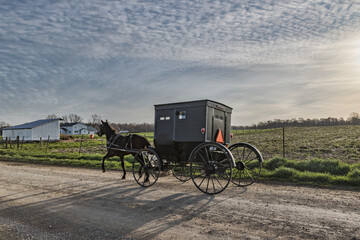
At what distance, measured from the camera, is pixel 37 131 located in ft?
159

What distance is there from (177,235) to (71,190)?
16.4 feet

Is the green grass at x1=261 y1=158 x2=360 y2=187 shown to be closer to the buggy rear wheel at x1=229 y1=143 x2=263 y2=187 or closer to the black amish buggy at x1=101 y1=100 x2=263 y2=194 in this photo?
the buggy rear wheel at x1=229 y1=143 x2=263 y2=187


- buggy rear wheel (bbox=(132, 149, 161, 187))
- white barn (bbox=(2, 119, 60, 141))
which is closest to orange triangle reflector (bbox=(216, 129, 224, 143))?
buggy rear wheel (bbox=(132, 149, 161, 187))

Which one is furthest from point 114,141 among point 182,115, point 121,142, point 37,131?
point 37,131

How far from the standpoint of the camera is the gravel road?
4.54 metres

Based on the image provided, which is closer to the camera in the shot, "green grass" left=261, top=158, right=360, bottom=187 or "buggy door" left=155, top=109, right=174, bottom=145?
"buggy door" left=155, top=109, right=174, bottom=145

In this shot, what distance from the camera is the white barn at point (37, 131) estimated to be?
156 feet

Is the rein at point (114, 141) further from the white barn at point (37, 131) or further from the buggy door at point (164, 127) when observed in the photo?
the white barn at point (37, 131)

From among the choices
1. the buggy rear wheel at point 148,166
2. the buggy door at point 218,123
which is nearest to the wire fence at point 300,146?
the buggy rear wheel at point 148,166

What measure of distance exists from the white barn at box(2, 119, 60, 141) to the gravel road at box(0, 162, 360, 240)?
149ft

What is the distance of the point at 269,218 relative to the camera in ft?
16.8

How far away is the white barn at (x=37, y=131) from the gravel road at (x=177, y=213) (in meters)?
45.3

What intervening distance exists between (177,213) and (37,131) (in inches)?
2007

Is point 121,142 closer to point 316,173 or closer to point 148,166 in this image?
point 148,166
